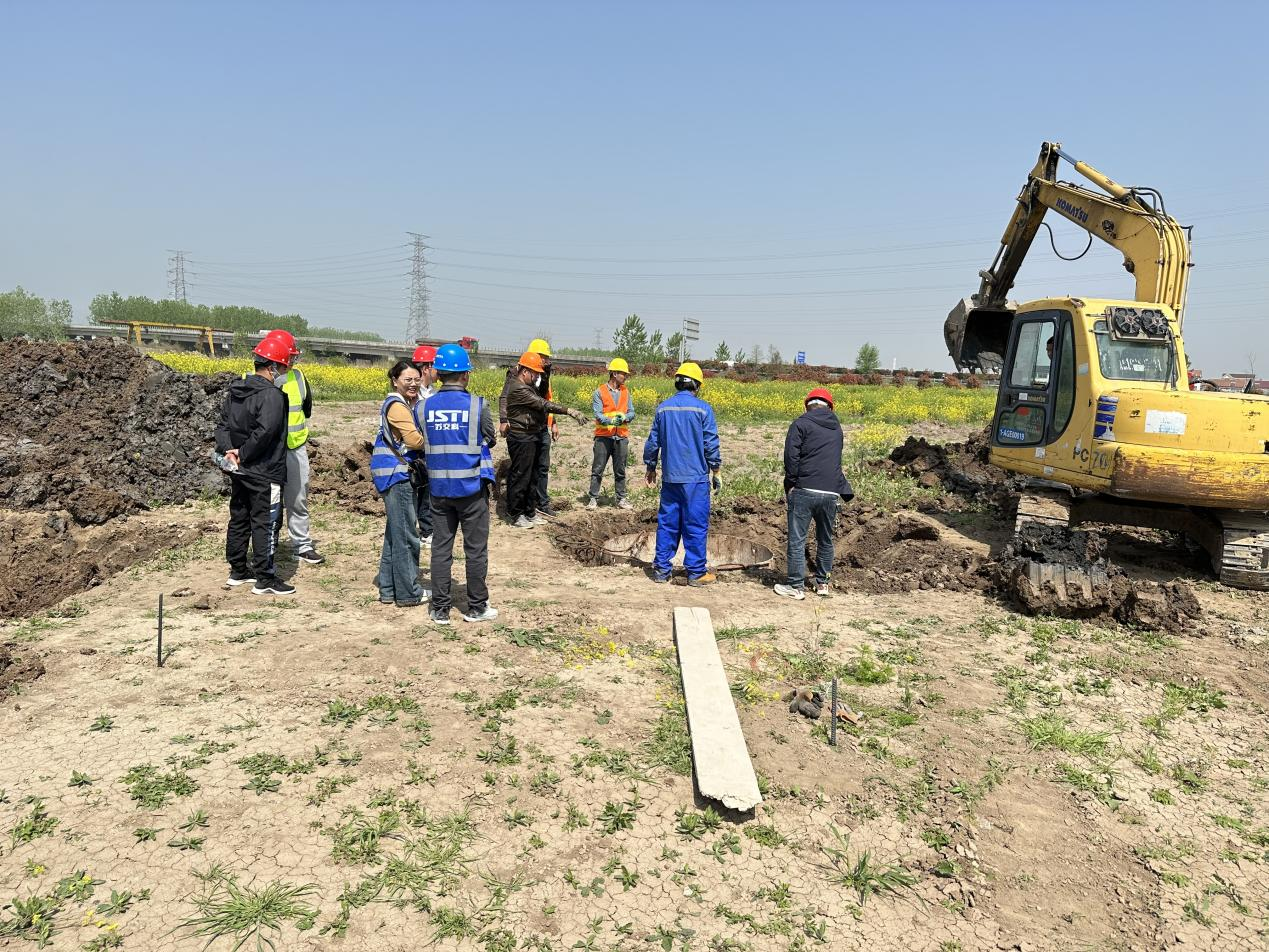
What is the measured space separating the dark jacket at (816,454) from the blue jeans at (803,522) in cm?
9

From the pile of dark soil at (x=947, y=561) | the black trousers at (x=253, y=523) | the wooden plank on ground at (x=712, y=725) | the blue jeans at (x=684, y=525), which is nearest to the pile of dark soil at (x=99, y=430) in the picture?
the black trousers at (x=253, y=523)

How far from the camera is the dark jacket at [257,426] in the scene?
6062 millimetres

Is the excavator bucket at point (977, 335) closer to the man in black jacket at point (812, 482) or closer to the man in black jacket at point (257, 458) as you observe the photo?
the man in black jacket at point (812, 482)

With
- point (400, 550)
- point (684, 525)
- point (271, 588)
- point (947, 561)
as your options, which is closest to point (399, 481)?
point (400, 550)

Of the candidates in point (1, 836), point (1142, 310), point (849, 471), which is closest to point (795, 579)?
point (1142, 310)

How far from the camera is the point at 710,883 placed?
317cm

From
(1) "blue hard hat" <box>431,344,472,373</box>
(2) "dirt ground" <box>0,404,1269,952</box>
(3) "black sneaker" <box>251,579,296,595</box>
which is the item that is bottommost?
(2) "dirt ground" <box>0,404,1269,952</box>

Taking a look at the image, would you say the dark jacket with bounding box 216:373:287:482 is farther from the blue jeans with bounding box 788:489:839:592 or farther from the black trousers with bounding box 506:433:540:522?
the blue jeans with bounding box 788:489:839:592

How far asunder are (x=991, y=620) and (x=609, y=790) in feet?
13.4

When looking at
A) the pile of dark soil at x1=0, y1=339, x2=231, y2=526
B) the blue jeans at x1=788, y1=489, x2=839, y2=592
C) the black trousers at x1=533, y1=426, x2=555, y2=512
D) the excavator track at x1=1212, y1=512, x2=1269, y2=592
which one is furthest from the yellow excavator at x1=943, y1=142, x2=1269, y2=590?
the pile of dark soil at x1=0, y1=339, x2=231, y2=526

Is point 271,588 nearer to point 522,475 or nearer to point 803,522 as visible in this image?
point 522,475

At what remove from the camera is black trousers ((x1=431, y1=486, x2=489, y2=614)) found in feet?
18.6

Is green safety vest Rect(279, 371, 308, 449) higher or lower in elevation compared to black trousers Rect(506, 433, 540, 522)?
higher

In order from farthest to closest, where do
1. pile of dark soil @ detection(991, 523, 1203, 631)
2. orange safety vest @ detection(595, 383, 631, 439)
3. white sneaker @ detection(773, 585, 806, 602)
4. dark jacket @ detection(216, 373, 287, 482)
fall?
orange safety vest @ detection(595, 383, 631, 439), white sneaker @ detection(773, 585, 806, 602), pile of dark soil @ detection(991, 523, 1203, 631), dark jacket @ detection(216, 373, 287, 482)
